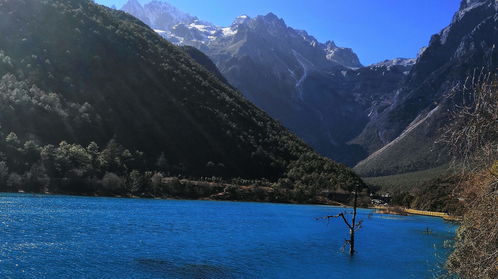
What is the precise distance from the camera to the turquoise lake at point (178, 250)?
40250 mm

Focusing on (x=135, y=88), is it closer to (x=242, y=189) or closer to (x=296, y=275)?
(x=242, y=189)

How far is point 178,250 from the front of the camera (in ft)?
173

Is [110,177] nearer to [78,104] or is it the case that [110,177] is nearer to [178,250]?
[78,104]

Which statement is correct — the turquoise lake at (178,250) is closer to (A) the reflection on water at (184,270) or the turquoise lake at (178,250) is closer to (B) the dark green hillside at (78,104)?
(A) the reflection on water at (184,270)

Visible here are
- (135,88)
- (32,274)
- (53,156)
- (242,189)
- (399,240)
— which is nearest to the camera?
(32,274)

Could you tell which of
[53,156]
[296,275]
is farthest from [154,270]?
[53,156]

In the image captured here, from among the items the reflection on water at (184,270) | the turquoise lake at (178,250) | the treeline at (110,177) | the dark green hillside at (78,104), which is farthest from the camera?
the dark green hillside at (78,104)

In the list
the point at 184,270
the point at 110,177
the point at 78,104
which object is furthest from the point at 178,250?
the point at 78,104

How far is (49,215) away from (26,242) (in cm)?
2622

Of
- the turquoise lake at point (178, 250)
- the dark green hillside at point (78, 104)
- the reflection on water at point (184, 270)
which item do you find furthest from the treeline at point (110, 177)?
the reflection on water at point (184, 270)

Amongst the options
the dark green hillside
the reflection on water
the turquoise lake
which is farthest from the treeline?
the reflection on water

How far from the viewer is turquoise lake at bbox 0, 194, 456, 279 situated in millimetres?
40250

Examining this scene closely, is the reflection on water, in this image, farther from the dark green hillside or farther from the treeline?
the dark green hillside

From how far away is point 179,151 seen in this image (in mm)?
181375
